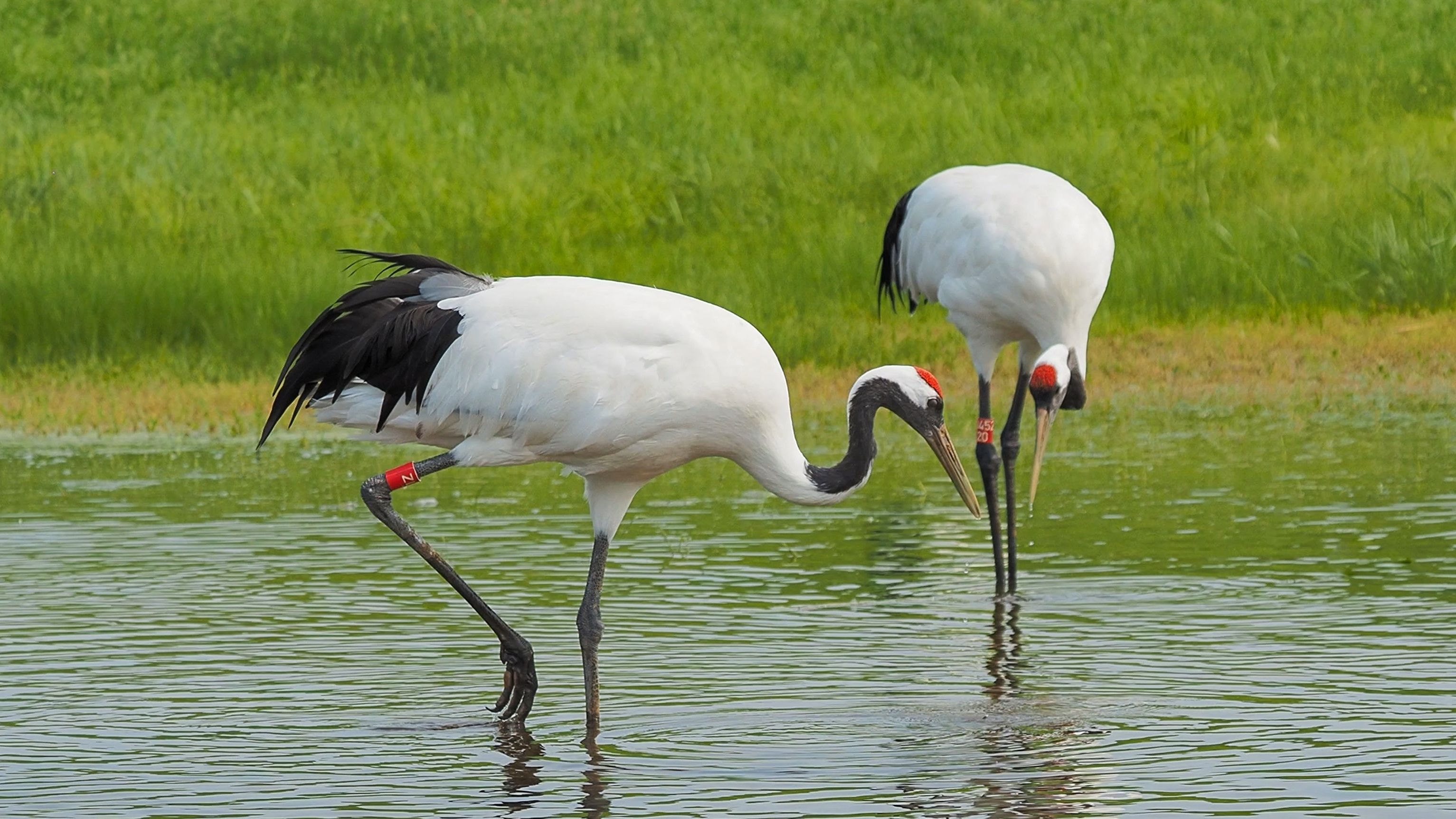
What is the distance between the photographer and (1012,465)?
954 centimetres

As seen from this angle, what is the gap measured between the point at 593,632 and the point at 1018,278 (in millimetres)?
3385

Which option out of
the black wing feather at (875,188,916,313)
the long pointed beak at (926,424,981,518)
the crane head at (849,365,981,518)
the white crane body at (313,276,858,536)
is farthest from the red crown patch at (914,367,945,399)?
the black wing feather at (875,188,916,313)

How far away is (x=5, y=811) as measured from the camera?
5586 millimetres

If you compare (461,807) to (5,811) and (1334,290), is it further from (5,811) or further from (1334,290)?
(1334,290)

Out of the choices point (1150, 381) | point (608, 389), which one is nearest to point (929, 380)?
point (608, 389)

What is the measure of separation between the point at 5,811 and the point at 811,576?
3.55 meters

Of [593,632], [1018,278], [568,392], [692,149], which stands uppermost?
[692,149]

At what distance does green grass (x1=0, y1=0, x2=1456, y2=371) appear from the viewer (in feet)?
48.5

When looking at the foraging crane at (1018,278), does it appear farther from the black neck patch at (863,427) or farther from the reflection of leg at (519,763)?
the reflection of leg at (519,763)

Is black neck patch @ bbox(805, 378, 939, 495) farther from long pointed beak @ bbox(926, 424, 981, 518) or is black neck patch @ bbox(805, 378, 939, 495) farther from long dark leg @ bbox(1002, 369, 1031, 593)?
long dark leg @ bbox(1002, 369, 1031, 593)

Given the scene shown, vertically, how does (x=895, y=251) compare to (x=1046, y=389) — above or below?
above

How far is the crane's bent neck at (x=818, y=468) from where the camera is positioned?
697 centimetres

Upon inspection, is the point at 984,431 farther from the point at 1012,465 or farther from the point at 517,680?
the point at 517,680

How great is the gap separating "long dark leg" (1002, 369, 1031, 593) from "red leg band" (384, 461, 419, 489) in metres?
2.31
